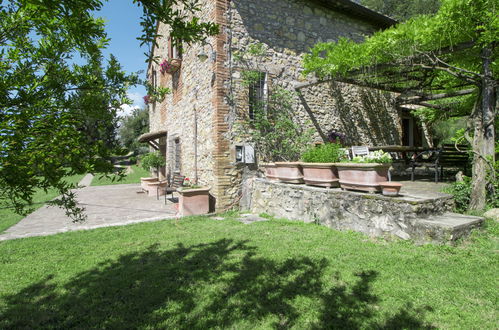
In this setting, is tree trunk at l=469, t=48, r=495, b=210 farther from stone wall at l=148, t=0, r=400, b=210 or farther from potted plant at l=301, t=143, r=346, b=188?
stone wall at l=148, t=0, r=400, b=210

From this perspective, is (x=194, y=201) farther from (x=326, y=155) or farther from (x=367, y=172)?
(x=367, y=172)

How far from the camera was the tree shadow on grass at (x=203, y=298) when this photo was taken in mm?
2311

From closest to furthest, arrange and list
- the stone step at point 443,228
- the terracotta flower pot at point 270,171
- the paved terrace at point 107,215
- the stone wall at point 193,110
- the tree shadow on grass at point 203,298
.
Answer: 1. the tree shadow on grass at point 203,298
2. the stone step at point 443,228
3. the paved terrace at point 107,215
4. the terracotta flower pot at point 270,171
5. the stone wall at point 193,110

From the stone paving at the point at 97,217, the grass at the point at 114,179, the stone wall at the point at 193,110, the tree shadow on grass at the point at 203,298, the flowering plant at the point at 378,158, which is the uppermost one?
the stone wall at the point at 193,110

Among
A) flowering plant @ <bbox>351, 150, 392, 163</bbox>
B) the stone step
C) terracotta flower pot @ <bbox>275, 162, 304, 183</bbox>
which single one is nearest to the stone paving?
terracotta flower pot @ <bbox>275, 162, 304, 183</bbox>

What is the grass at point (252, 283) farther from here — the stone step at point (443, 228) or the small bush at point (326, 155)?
the small bush at point (326, 155)

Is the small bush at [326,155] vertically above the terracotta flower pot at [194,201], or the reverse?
the small bush at [326,155]

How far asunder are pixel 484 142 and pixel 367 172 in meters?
2.12

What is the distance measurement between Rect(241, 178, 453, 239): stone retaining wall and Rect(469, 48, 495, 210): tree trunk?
0.50 meters

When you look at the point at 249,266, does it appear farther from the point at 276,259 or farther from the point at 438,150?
the point at 438,150

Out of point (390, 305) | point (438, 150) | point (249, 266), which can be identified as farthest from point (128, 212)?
point (438, 150)

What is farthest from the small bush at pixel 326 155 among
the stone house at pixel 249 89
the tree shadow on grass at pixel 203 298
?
the tree shadow on grass at pixel 203 298

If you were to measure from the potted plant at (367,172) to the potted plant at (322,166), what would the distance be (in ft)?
1.16

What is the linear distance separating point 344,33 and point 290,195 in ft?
19.6
